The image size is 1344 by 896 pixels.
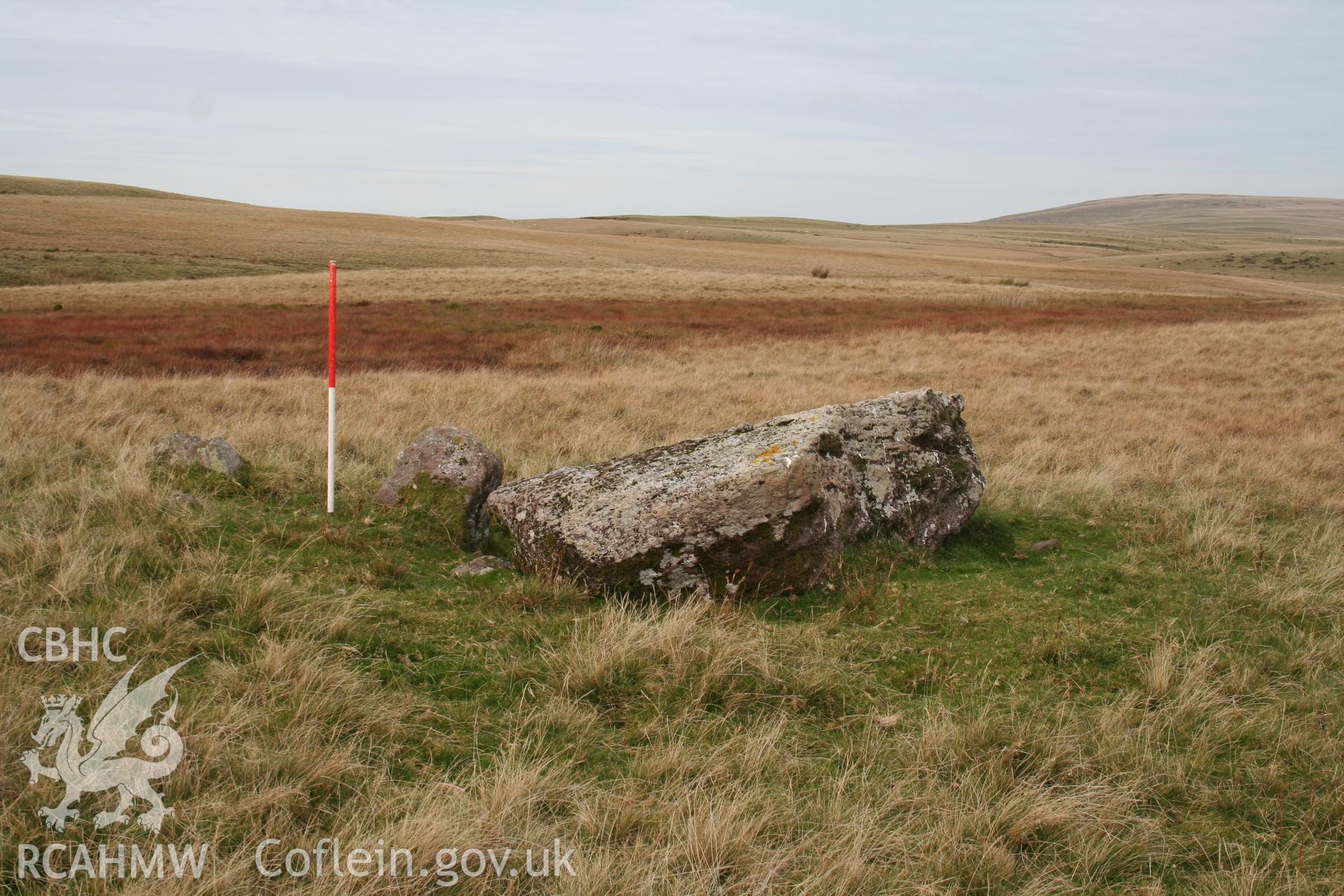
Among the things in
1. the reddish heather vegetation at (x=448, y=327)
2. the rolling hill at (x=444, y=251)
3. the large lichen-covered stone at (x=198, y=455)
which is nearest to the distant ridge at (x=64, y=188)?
the rolling hill at (x=444, y=251)

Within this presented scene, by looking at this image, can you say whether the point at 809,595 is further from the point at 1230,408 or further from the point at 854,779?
the point at 1230,408

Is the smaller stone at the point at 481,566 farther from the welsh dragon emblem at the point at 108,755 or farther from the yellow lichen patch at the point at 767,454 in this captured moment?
the welsh dragon emblem at the point at 108,755

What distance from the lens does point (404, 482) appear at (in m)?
7.09

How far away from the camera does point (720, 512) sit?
18.8 ft

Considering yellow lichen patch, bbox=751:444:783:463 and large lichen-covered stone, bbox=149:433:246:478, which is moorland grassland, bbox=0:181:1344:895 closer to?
large lichen-covered stone, bbox=149:433:246:478

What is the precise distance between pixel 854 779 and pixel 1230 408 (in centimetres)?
1377

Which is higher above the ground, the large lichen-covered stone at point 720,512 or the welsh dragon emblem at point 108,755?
the large lichen-covered stone at point 720,512

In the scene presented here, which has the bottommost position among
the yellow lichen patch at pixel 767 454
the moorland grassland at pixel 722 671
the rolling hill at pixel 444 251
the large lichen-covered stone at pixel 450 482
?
the moorland grassland at pixel 722 671

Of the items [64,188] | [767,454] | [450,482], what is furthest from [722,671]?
[64,188]

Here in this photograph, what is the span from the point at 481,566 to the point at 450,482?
1.05m

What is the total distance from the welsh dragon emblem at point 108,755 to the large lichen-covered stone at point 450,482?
3039 mm

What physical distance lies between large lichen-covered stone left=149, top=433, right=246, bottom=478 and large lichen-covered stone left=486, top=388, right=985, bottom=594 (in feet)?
8.16

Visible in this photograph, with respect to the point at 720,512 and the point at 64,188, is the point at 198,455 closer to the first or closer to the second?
the point at 720,512

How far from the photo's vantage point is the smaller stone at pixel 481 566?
6043 mm
